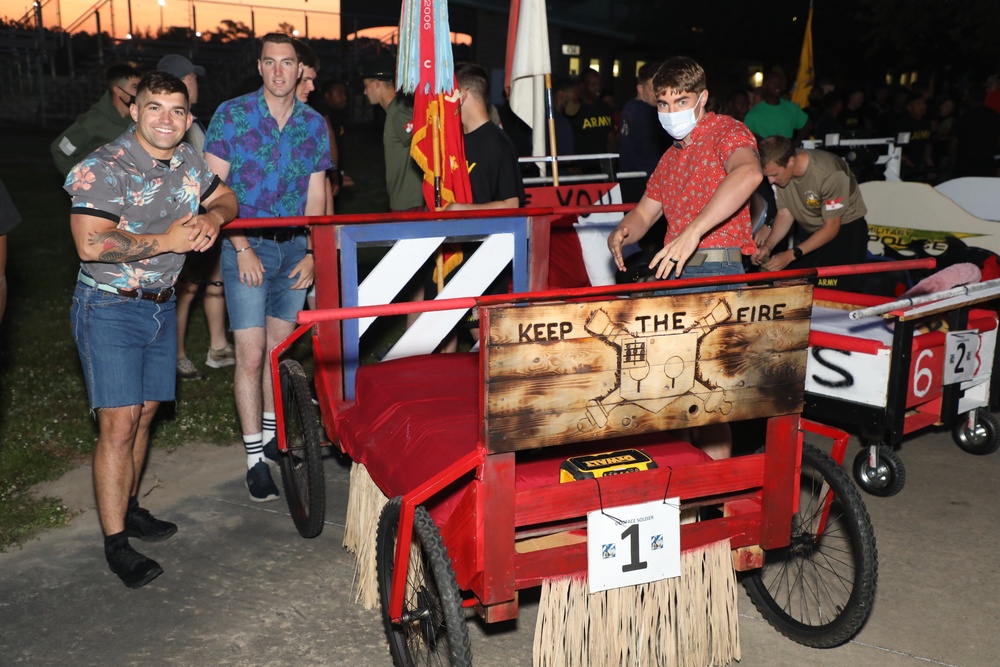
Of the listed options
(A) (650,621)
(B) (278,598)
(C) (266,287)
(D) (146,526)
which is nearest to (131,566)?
(D) (146,526)

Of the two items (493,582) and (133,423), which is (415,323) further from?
(493,582)

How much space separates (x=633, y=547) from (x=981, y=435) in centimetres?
343

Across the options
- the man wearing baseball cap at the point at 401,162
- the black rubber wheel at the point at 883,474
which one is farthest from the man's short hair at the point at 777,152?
the man wearing baseball cap at the point at 401,162

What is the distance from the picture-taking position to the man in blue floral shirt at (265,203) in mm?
4691

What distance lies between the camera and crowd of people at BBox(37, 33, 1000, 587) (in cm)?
370

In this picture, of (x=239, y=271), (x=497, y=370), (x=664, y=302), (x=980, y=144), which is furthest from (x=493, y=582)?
(x=980, y=144)

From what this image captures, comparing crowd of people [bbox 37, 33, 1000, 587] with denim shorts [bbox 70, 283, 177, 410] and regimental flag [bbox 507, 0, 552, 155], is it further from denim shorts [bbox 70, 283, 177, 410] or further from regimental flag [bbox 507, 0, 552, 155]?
regimental flag [bbox 507, 0, 552, 155]

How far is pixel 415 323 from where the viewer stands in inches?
189

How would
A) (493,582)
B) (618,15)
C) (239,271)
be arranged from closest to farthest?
(493,582)
(239,271)
(618,15)

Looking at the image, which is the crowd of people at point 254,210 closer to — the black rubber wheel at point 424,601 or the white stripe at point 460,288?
the white stripe at point 460,288

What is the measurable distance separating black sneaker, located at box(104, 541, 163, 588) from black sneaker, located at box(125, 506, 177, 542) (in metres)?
0.30

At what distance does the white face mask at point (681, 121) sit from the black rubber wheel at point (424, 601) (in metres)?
1.80

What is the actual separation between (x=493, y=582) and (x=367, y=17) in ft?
107

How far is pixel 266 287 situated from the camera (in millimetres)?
4844
